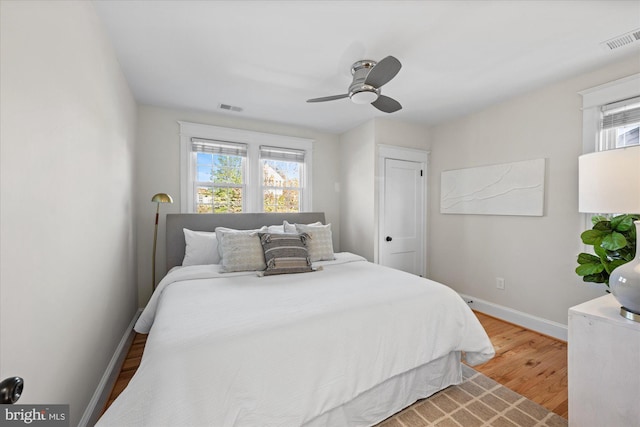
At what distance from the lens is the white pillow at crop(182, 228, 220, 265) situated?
286 centimetres

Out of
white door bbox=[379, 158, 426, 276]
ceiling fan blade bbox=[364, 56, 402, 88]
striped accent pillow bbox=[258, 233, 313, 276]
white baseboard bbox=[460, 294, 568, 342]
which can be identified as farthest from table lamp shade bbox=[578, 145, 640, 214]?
white door bbox=[379, 158, 426, 276]

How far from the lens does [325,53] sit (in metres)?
2.15

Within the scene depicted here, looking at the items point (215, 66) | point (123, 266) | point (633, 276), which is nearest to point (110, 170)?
point (123, 266)

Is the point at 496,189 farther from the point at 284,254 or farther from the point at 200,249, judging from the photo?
the point at 200,249

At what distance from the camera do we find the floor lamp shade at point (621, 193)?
129 centimetres

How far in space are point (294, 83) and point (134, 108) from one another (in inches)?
73.6

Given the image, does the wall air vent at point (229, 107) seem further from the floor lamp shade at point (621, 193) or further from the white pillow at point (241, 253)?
the floor lamp shade at point (621, 193)

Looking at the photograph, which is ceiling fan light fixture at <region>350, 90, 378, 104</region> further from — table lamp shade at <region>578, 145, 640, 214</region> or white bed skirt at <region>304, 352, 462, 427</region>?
white bed skirt at <region>304, 352, 462, 427</region>

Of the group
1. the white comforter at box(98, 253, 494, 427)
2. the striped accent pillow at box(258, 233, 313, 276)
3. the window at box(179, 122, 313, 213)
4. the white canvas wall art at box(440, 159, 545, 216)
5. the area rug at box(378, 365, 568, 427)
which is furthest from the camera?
the window at box(179, 122, 313, 213)

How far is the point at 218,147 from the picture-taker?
11.8ft

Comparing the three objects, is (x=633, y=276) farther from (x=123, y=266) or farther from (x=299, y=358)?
(x=123, y=266)

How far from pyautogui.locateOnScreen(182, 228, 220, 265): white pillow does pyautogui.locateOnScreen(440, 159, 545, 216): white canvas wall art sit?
3181mm

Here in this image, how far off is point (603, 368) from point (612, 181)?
984 millimetres

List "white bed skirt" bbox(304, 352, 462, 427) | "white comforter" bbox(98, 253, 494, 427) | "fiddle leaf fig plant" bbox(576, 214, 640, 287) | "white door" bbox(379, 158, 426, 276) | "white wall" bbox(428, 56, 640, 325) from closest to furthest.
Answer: "white comforter" bbox(98, 253, 494, 427) < "white bed skirt" bbox(304, 352, 462, 427) < "fiddle leaf fig plant" bbox(576, 214, 640, 287) < "white wall" bbox(428, 56, 640, 325) < "white door" bbox(379, 158, 426, 276)
